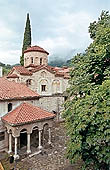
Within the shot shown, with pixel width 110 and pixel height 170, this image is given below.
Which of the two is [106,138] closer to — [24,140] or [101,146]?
[101,146]

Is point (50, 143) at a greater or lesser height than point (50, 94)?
lesser

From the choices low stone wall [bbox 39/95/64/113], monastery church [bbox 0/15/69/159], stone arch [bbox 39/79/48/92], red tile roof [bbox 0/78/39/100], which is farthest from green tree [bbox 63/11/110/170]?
low stone wall [bbox 39/95/64/113]

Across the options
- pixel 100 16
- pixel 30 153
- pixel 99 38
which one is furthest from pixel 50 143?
pixel 100 16

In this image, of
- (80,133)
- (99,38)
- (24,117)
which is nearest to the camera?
(80,133)

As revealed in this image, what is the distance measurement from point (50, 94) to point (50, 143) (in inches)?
397

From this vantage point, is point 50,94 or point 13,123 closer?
point 13,123

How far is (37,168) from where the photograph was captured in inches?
429

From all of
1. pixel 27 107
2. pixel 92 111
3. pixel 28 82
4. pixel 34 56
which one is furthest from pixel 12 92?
pixel 34 56

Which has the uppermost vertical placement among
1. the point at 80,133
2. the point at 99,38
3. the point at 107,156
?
the point at 99,38

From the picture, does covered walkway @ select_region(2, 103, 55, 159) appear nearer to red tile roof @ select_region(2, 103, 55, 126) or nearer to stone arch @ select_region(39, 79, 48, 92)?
red tile roof @ select_region(2, 103, 55, 126)

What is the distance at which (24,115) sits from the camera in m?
13.2

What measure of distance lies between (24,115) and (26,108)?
115 cm

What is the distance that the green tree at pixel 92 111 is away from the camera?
7.16m

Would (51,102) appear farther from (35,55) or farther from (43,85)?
(35,55)
